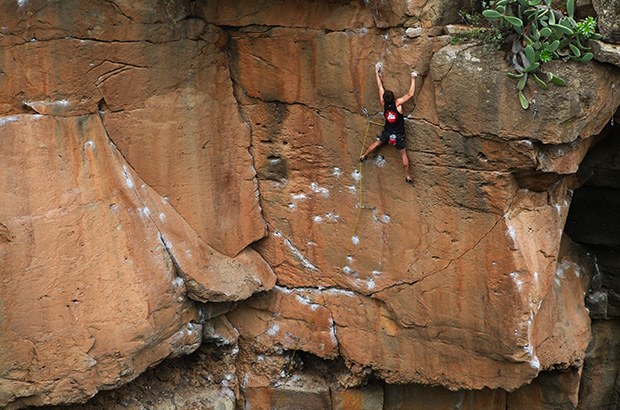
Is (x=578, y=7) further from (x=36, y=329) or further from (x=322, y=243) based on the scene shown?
(x=36, y=329)

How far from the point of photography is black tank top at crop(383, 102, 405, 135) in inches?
245

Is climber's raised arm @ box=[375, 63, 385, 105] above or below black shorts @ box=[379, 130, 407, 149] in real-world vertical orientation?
above

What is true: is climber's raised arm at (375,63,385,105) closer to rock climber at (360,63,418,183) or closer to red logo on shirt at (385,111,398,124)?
rock climber at (360,63,418,183)

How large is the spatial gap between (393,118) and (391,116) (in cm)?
3

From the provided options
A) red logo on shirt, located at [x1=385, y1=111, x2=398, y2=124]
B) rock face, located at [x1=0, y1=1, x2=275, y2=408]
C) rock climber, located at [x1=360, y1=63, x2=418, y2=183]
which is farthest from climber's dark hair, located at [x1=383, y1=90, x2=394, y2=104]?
rock face, located at [x1=0, y1=1, x2=275, y2=408]

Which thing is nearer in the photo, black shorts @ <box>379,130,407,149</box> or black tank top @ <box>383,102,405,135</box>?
black tank top @ <box>383,102,405,135</box>

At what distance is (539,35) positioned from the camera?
18.4 feet

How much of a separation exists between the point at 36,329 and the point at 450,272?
3857mm

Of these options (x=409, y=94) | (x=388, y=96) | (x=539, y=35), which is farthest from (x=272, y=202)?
(x=539, y=35)

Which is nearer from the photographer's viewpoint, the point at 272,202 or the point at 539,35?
the point at 539,35

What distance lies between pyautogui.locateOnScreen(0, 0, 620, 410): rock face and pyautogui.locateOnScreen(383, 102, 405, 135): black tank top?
4.7 inches

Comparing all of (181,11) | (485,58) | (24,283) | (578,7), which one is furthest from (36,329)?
(578,7)

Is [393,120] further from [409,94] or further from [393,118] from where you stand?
[409,94]

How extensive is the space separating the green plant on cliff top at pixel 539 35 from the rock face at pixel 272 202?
0.12 metres
